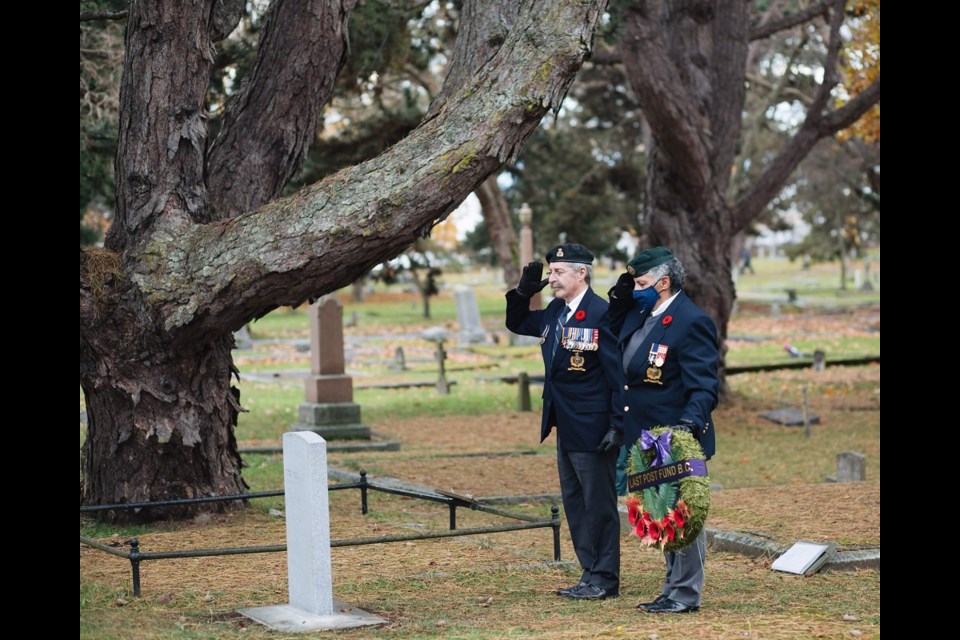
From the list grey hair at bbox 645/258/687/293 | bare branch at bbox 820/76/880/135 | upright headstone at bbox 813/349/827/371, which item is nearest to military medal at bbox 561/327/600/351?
grey hair at bbox 645/258/687/293

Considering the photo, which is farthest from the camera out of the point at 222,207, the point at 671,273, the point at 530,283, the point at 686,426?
the point at 222,207

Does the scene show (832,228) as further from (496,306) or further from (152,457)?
(152,457)

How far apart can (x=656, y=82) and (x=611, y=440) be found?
34.1ft

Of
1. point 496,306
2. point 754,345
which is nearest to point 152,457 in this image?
point 754,345

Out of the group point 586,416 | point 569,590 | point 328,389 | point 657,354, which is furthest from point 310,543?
point 328,389

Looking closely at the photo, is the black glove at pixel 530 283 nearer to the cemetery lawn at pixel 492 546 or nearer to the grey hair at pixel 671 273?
the grey hair at pixel 671 273

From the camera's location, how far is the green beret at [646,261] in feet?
25.0

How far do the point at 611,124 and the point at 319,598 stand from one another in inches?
1401

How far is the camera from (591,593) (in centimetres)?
783

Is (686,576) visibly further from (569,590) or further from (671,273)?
(671,273)

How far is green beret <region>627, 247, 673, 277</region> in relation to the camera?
7.61 m

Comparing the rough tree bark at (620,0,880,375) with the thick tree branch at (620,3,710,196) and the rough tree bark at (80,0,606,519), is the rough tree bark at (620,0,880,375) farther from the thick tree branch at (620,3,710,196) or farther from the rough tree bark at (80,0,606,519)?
the rough tree bark at (80,0,606,519)

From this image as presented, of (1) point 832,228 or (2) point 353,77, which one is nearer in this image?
(2) point 353,77

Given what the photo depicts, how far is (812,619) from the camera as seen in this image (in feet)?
23.0
